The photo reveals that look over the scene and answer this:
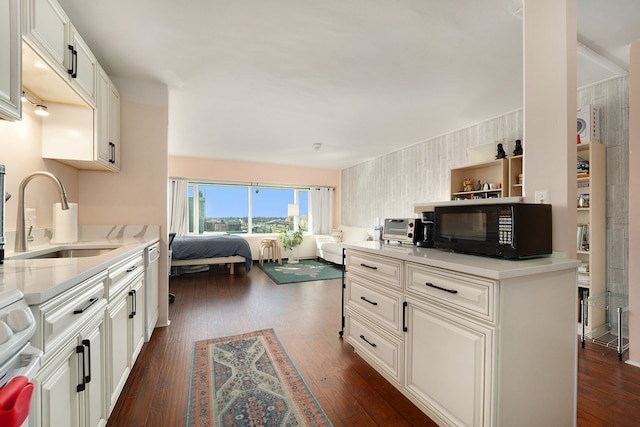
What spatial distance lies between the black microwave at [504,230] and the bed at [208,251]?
4.25 metres

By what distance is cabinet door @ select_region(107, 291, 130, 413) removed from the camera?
1424mm

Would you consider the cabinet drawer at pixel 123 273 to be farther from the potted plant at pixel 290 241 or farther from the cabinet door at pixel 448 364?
the potted plant at pixel 290 241

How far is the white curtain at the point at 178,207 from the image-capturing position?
608 cm

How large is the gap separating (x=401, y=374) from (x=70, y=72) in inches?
107

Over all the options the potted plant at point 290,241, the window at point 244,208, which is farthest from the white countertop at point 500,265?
the window at point 244,208

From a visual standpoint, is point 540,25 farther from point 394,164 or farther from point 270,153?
point 270,153

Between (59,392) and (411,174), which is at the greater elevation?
(411,174)

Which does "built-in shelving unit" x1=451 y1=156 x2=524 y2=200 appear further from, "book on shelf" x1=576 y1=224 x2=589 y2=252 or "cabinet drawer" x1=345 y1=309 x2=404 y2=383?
"cabinet drawer" x1=345 y1=309 x2=404 y2=383

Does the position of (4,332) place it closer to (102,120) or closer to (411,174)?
(102,120)

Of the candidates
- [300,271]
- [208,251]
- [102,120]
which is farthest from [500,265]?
[208,251]

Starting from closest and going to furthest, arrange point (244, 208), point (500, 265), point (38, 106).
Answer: point (500, 265)
point (38, 106)
point (244, 208)

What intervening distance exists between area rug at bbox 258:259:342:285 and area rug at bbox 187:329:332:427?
2323 mm

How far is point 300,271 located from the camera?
5578 mm

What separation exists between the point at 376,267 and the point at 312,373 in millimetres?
890
